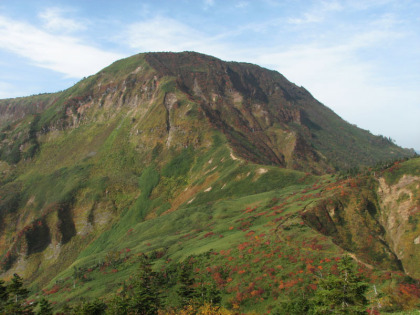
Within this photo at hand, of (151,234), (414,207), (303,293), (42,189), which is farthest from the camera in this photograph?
(42,189)

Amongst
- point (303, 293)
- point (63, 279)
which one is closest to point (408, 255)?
point (303, 293)

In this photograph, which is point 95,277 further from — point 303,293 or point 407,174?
point 407,174

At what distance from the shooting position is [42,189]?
184 m

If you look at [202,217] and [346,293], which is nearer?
[346,293]

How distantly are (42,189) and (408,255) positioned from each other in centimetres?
18215

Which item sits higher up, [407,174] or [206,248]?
[407,174]

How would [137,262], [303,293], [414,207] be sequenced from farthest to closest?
[137,262] → [414,207] → [303,293]

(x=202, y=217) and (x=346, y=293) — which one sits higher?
(x=346, y=293)

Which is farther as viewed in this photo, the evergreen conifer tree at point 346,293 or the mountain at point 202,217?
the mountain at point 202,217

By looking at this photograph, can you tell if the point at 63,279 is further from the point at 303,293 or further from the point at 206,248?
the point at 303,293

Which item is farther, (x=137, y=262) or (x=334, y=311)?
(x=137, y=262)

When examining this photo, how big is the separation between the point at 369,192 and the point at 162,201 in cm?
9570

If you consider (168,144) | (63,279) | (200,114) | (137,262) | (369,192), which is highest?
(200,114)

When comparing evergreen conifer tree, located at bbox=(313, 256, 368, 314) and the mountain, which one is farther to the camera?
the mountain
